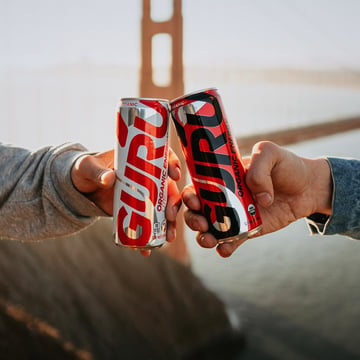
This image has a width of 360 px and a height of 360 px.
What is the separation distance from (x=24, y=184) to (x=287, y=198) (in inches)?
21.4

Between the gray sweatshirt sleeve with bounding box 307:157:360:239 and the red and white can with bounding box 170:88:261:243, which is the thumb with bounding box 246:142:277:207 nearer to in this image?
the red and white can with bounding box 170:88:261:243

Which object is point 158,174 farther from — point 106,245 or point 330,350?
point 330,350

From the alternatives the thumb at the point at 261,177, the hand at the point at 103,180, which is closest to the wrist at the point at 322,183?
the thumb at the point at 261,177

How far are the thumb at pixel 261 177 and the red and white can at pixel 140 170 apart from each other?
162 mm

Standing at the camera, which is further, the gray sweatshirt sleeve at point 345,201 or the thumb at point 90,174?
the gray sweatshirt sleeve at point 345,201

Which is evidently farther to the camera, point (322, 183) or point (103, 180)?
point (322, 183)

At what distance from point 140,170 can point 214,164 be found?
131 millimetres

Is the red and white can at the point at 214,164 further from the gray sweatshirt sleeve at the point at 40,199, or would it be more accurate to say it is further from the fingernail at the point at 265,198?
the gray sweatshirt sleeve at the point at 40,199

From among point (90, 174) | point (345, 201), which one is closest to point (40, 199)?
point (90, 174)

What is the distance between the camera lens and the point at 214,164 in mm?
822

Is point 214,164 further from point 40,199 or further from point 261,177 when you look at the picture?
point 40,199

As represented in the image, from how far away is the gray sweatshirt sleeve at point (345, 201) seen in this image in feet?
3.16

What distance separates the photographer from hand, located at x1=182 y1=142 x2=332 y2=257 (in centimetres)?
86

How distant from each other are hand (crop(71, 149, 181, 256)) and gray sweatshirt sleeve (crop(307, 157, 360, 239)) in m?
0.33
